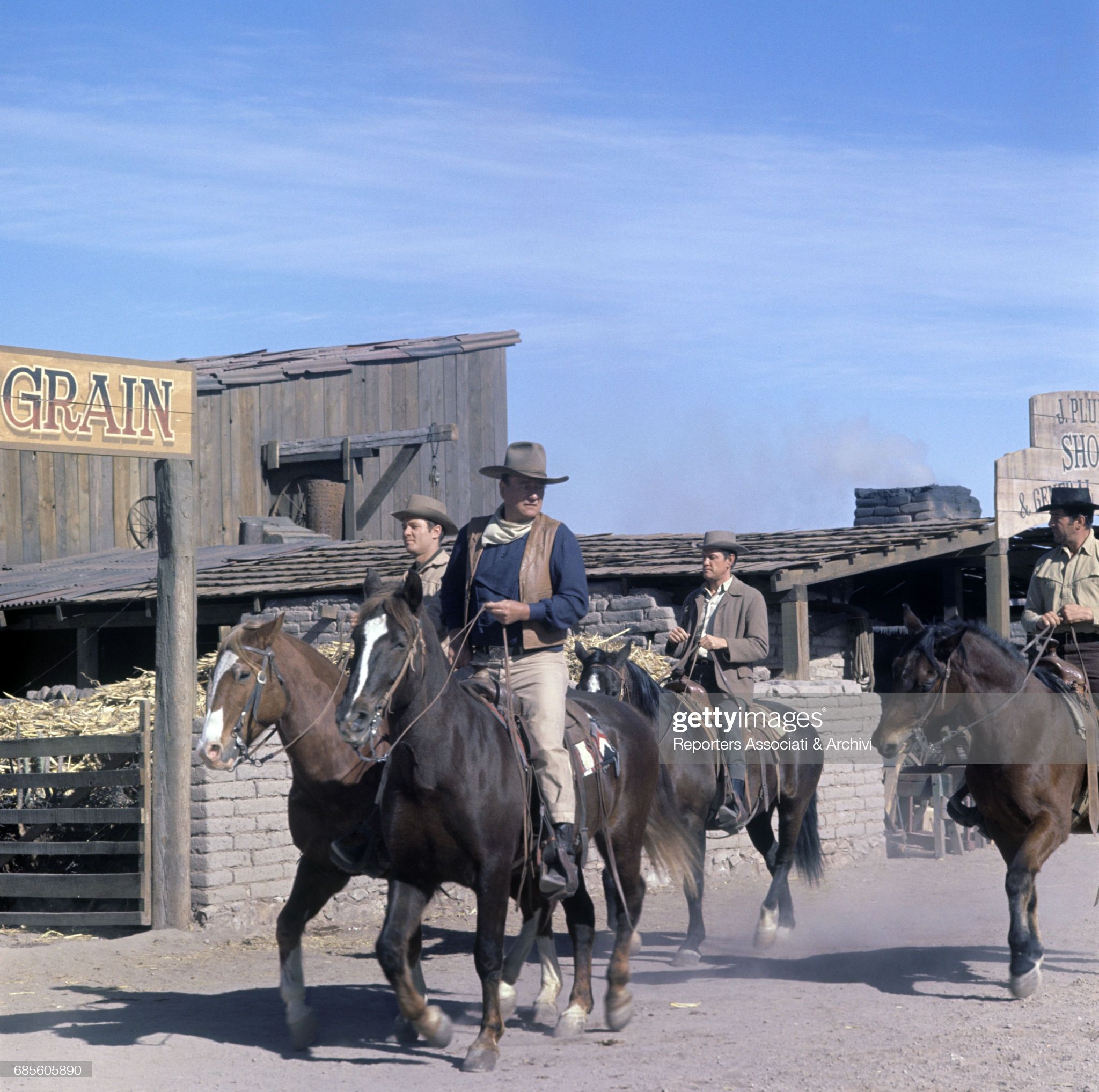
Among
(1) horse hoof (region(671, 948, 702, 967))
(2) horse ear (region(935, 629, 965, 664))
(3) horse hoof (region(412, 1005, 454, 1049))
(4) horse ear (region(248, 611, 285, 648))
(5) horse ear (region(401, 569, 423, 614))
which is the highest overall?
(5) horse ear (region(401, 569, 423, 614))

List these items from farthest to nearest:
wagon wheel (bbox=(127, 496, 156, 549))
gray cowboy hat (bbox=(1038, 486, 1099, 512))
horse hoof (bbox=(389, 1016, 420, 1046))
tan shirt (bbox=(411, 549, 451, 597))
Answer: wagon wheel (bbox=(127, 496, 156, 549)) < gray cowboy hat (bbox=(1038, 486, 1099, 512)) < tan shirt (bbox=(411, 549, 451, 597)) < horse hoof (bbox=(389, 1016, 420, 1046))

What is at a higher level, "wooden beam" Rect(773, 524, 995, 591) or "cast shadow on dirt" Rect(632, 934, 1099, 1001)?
"wooden beam" Rect(773, 524, 995, 591)

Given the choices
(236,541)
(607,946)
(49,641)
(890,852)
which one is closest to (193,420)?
(607,946)

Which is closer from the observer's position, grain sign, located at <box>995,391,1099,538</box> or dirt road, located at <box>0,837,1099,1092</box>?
dirt road, located at <box>0,837,1099,1092</box>

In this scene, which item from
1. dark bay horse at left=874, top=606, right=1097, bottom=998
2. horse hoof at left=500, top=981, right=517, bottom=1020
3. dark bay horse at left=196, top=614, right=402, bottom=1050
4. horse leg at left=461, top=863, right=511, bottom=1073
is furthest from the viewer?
dark bay horse at left=874, top=606, right=1097, bottom=998

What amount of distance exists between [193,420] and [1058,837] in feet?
20.5

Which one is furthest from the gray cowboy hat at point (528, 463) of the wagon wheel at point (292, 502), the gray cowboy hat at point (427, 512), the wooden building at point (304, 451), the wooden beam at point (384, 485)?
the wagon wheel at point (292, 502)

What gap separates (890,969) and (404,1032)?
10.7 ft

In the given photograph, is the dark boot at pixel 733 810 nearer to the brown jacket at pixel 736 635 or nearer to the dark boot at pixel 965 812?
the brown jacket at pixel 736 635

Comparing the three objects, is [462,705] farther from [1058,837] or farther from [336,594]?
[336,594]

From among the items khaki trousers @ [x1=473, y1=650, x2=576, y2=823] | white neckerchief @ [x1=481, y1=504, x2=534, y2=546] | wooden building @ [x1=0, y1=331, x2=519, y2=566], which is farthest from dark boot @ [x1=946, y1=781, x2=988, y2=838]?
wooden building @ [x1=0, y1=331, x2=519, y2=566]

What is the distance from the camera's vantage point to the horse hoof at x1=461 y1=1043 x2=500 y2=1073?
5.79m

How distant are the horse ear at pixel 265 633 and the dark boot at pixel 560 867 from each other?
1762 mm

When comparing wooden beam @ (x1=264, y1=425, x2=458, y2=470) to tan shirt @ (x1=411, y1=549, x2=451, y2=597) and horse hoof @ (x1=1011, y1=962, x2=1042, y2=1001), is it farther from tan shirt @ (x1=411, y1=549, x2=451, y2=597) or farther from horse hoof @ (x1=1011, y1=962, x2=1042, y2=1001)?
horse hoof @ (x1=1011, y1=962, x2=1042, y2=1001)
